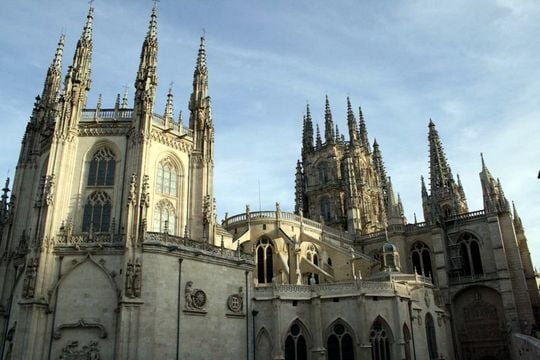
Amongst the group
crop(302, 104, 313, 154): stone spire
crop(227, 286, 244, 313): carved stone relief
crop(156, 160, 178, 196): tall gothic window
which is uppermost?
crop(302, 104, 313, 154): stone spire

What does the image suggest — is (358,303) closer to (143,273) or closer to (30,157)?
(143,273)

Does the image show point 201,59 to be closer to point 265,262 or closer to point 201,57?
point 201,57

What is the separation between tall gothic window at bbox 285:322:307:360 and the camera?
31.0 m

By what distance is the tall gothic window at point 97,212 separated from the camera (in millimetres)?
29281

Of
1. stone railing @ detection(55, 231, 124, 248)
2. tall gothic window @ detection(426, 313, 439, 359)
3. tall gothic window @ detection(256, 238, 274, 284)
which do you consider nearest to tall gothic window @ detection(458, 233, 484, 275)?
tall gothic window @ detection(426, 313, 439, 359)

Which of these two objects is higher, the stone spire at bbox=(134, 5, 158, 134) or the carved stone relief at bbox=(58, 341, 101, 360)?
the stone spire at bbox=(134, 5, 158, 134)

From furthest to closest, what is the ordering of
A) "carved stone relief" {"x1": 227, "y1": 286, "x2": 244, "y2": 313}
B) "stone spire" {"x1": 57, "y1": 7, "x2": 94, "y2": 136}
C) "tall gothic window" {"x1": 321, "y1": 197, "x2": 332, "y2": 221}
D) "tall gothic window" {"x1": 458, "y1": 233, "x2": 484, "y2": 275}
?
"tall gothic window" {"x1": 321, "y1": 197, "x2": 332, "y2": 221} → "tall gothic window" {"x1": 458, "y1": 233, "x2": 484, "y2": 275} → "stone spire" {"x1": 57, "y1": 7, "x2": 94, "y2": 136} → "carved stone relief" {"x1": 227, "y1": 286, "x2": 244, "y2": 313}

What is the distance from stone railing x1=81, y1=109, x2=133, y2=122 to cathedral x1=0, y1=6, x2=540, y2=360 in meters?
0.10

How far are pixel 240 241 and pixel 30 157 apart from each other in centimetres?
1868

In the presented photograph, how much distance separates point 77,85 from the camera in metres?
31.3

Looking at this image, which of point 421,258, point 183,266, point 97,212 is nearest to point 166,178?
point 97,212

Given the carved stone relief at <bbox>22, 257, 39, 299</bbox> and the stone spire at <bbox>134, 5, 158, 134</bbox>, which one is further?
the stone spire at <bbox>134, 5, 158, 134</bbox>

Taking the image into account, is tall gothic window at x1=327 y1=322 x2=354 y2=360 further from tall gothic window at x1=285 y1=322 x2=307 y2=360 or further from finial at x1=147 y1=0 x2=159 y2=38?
finial at x1=147 y1=0 x2=159 y2=38

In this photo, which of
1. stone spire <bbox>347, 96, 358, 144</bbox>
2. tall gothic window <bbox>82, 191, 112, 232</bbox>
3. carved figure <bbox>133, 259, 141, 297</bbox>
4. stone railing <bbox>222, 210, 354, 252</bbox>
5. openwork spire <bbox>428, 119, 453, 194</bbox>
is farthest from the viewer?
stone spire <bbox>347, 96, 358, 144</bbox>
